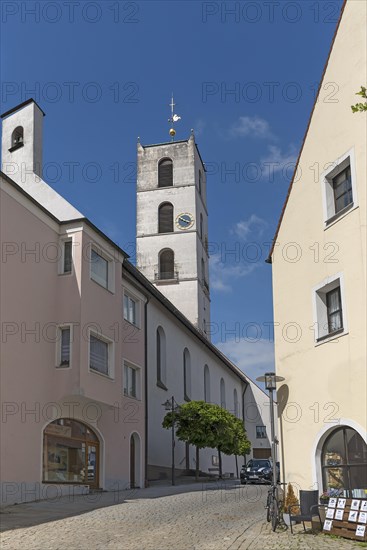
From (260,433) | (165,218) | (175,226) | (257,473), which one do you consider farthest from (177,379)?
(165,218)

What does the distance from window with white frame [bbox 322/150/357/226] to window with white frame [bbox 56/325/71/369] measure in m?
10.3

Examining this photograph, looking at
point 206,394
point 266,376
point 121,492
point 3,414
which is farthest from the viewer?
point 206,394

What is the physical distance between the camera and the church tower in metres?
62.0

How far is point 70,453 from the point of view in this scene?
2361 cm

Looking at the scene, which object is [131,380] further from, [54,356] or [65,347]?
[54,356]

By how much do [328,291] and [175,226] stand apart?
156 ft

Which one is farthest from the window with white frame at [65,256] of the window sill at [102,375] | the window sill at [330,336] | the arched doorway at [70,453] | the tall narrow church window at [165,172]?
the tall narrow church window at [165,172]

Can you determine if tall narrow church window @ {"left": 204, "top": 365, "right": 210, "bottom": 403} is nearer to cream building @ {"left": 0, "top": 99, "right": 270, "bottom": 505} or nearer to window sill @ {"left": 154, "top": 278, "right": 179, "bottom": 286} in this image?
cream building @ {"left": 0, "top": 99, "right": 270, "bottom": 505}

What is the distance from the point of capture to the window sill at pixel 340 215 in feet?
52.0

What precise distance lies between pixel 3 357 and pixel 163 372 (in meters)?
17.0

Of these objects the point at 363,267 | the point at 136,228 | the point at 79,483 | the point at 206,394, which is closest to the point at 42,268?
the point at 79,483

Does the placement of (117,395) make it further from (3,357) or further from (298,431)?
(298,431)

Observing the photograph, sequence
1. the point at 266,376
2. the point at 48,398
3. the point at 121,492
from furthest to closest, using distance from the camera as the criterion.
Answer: the point at 121,492 → the point at 48,398 → the point at 266,376

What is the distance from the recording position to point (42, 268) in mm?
23359
